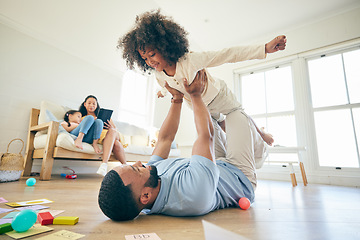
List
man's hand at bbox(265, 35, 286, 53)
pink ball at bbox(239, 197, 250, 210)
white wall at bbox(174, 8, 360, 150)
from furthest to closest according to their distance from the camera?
1. white wall at bbox(174, 8, 360, 150)
2. man's hand at bbox(265, 35, 286, 53)
3. pink ball at bbox(239, 197, 250, 210)

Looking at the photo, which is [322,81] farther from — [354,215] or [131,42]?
[131,42]

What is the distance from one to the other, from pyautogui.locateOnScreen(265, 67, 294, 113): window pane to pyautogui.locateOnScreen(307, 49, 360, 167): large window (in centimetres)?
40

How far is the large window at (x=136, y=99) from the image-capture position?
3988mm

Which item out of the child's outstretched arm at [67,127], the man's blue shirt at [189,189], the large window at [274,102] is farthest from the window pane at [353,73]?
the child's outstretched arm at [67,127]

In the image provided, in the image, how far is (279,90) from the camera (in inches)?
163

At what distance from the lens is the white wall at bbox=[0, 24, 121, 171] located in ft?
7.91

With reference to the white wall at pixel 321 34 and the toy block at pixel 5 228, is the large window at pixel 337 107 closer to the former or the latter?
the white wall at pixel 321 34

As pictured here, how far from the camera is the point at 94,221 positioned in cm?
77

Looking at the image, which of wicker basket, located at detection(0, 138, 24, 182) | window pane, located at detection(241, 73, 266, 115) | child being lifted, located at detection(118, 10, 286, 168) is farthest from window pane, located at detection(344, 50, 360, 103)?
wicker basket, located at detection(0, 138, 24, 182)

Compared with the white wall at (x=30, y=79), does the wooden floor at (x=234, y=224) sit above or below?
below

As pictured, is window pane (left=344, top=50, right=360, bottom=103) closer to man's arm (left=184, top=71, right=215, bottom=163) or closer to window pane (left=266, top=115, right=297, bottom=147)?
window pane (left=266, top=115, right=297, bottom=147)

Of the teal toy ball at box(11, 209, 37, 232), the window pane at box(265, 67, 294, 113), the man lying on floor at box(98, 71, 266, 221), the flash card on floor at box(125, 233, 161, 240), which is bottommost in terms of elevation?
the flash card on floor at box(125, 233, 161, 240)

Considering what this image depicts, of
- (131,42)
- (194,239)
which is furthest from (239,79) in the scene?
(194,239)

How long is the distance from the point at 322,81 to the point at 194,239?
417 centimetres
